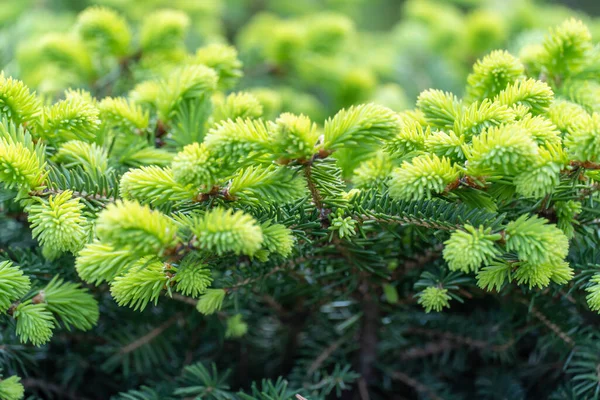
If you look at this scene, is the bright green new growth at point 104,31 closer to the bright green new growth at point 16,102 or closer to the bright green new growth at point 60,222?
the bright green new growth at point 16,102

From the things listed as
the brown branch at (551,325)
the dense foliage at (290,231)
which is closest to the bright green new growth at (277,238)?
the dense foliage at (290,231)

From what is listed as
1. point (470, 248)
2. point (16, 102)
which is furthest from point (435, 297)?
point (16, 102)

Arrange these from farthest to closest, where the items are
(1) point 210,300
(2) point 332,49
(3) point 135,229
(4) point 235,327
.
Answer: (2) point 332,49 < (4) point 235,327 < (1) point 210,300 < (3) point 135,229

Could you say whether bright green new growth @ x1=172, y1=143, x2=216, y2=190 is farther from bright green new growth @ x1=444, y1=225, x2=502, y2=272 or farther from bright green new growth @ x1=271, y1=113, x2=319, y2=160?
bright green new growth @ x1=444, y1=225, x2=502, y2=272

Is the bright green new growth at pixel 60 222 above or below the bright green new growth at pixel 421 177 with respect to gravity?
below

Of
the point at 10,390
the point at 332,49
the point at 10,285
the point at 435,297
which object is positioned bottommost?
the point at 10,390

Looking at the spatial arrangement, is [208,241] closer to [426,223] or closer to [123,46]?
[426,223]

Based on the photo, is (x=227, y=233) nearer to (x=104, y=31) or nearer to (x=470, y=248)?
(x=470, y=248)

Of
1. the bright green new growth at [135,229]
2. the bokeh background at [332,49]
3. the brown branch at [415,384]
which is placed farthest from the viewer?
the bokeh background at [332,49]

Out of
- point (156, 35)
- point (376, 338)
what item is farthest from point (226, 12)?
point (376, 338)
